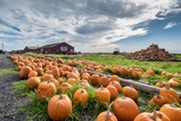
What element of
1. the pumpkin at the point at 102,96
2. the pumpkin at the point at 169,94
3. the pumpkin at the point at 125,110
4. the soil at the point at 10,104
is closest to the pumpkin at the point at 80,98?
the pumpkin at the point at 102,96

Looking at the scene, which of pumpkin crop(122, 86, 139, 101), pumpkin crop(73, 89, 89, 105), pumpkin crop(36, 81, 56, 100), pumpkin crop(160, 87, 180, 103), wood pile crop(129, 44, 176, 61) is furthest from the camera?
wood pile crop(129, 44, 176, 61)

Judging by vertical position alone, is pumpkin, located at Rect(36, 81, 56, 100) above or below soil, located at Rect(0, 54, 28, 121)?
above

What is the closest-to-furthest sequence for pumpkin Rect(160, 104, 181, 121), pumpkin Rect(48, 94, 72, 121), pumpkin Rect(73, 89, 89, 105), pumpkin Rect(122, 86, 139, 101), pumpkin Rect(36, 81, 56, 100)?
pumpkin Rect(160, 104, 181, 121) < pumpkin Rect(48, 94, 72, 121) < pumpkin Rect(73, 89, 89, 105) < pumpkin Rect(36, 81, 56, 100) < pumpkin Rect(122, 86, 139, 101)

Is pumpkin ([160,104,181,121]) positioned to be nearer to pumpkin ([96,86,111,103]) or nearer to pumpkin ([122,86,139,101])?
pumpkin ([96,86,111,103])

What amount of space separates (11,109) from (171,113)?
2.40 m

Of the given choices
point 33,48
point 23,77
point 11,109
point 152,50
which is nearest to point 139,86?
point 11,109

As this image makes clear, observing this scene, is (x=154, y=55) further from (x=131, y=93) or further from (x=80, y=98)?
(x=80, y=98)

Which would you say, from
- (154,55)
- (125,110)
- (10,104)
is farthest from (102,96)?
(154,55)

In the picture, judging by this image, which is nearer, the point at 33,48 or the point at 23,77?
the point at 23,77

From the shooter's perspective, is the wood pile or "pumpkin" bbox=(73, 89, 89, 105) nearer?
"pumpkin" bbox=(73, 89, 89, 105)

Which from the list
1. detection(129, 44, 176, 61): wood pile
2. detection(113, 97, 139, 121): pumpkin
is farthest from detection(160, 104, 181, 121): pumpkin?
detection(129, 44, 176, 61): wood pile

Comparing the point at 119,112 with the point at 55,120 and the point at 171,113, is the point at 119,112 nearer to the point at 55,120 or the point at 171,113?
the point at 171,113

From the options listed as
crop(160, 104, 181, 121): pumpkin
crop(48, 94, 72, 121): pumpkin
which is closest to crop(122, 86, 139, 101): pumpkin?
crop(160, 104, 181, 121): pumpkin

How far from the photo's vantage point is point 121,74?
7.44m
